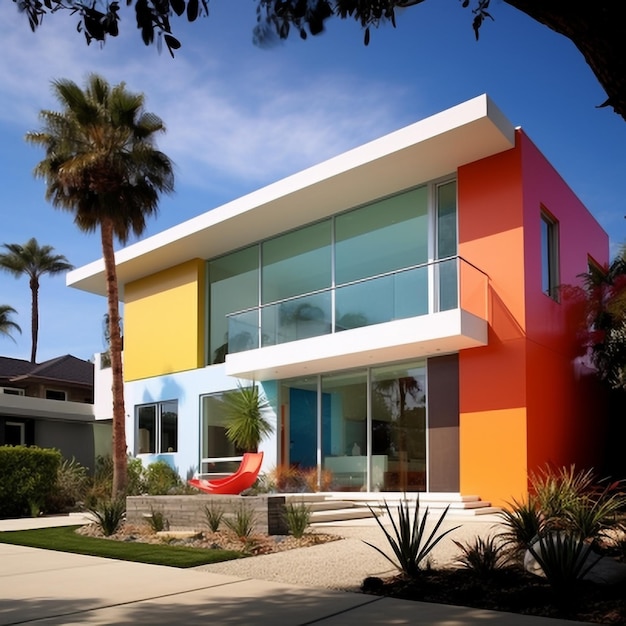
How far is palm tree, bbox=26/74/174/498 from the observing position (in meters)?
18.3

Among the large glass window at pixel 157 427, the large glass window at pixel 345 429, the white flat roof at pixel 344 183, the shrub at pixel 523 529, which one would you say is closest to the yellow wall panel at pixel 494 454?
the large glass window at pixel 345 429

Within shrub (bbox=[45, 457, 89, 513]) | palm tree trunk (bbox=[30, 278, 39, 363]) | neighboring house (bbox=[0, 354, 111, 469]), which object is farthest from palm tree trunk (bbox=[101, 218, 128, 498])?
palm tree trunk (bbox=[30, 278, 39, 363])

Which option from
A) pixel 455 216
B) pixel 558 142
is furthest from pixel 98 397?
pixel 558 142

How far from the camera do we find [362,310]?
657 inches

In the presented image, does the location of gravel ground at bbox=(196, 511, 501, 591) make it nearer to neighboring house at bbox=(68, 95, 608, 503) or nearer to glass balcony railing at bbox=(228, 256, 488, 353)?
neighboring house at bbox=(68, 95, 608, 503)

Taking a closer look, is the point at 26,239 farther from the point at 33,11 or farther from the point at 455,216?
the point at 33,11

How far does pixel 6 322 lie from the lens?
47.5 meters

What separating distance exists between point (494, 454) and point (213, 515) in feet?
19.0

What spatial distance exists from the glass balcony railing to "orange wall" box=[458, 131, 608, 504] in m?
0.59

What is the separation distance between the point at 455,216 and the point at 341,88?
702cm

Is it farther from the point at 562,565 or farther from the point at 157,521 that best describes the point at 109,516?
the point at 562,565

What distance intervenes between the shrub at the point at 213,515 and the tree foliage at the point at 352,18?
27.0 ft

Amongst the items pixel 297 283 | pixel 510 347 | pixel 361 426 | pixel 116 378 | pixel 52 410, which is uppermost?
pixel 297 283

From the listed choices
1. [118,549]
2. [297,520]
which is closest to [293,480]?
[297,520]
